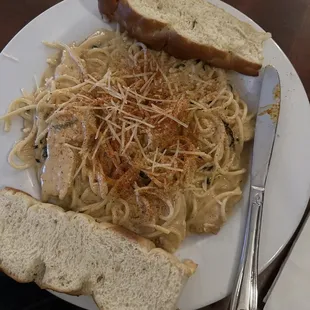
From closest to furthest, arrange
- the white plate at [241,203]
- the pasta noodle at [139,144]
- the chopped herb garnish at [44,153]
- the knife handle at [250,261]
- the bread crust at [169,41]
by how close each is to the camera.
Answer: the knife handle at [250,261]
the white plate at [241,203]
the pasta noodle at [139,144]
the chopped herb garnish at [44,153]
the bread crust at [169,41]

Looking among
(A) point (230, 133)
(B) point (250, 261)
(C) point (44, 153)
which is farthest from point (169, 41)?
(B) point (250, 261)

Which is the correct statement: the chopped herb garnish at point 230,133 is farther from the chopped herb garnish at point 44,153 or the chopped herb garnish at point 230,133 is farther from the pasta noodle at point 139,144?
the chopped herb garnish at point 44,153

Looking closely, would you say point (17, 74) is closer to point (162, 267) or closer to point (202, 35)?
point (202, 35)

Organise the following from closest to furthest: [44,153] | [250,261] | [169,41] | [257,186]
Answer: [250,261] < [257,186] < [44,153] < [169,41]

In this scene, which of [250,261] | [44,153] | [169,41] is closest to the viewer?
[250,261]

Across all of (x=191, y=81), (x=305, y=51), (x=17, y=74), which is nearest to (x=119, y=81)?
(x=191, y=81)

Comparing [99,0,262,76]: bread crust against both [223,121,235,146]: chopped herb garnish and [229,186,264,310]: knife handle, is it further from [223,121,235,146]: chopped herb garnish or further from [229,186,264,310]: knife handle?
[229,186,264,310]: knife handle

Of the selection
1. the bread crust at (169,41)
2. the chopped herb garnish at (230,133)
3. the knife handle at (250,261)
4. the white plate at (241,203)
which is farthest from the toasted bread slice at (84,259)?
the bread crust at (169,41)

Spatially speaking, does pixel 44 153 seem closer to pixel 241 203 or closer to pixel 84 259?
pixel 84 259
